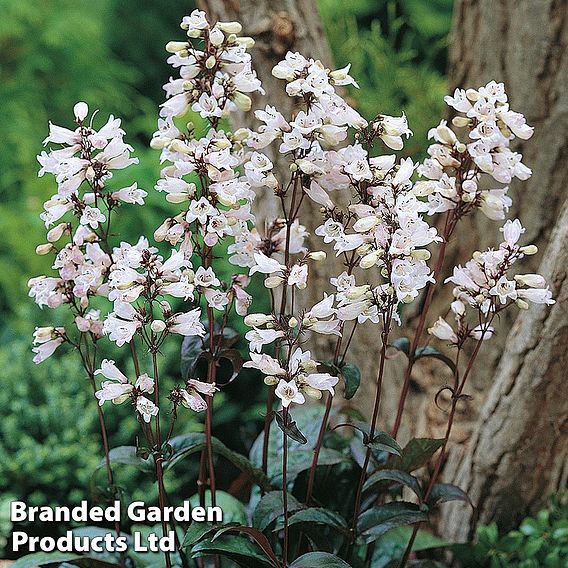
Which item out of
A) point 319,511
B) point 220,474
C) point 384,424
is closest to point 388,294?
point 319,511

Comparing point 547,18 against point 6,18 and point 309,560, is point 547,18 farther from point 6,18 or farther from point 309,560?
point 6,18

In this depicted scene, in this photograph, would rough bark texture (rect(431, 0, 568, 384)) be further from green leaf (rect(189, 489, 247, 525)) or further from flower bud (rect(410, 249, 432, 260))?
flower bud (rect(410, 249, 432, 260))

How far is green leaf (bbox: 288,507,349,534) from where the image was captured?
1.08 meters

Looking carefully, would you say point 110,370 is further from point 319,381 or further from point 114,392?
point 319,381

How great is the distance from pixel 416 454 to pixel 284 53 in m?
0.86

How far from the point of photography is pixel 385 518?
1.17m

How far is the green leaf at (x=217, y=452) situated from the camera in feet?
3.67

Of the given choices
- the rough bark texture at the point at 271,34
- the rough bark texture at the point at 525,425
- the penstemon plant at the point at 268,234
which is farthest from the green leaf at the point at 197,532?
the rough bark texture at the point at 271,34

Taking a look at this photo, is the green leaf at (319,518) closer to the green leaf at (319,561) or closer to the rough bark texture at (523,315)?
the green leaf at (319,561)

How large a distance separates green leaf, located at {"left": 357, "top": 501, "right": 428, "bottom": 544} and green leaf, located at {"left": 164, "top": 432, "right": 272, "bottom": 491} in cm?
15

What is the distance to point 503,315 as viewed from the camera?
5.92 feet

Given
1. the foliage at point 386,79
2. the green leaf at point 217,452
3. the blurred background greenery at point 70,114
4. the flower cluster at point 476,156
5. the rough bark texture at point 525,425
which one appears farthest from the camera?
the foliage at point 386,79

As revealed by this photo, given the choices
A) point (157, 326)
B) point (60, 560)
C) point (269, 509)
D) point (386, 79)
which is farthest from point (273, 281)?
point (386, 79)

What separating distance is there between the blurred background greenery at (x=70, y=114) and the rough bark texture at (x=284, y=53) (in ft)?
0.98
